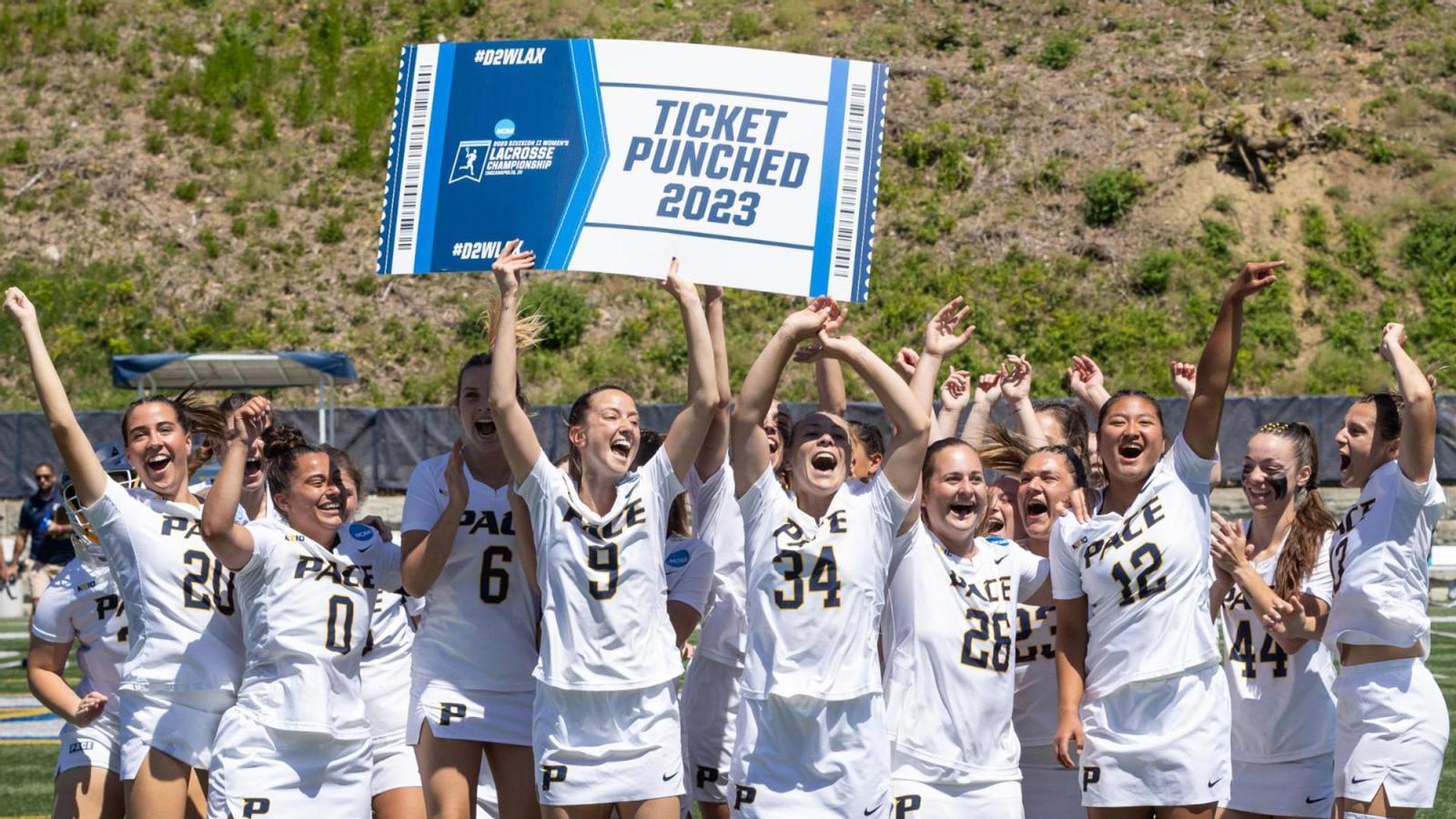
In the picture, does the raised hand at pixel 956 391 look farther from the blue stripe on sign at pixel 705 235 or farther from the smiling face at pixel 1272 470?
the blue stripe on sign at pixel 705 235

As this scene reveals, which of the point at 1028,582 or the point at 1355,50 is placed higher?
the point at 1355,50

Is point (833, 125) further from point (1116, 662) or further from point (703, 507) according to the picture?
point (1116, 662)

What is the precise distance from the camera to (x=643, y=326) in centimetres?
2772

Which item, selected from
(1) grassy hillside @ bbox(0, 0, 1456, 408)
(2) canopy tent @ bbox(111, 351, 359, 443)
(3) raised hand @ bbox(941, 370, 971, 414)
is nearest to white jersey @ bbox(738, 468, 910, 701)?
(3) raised hand @ bbox(941, 370, 971, 414)

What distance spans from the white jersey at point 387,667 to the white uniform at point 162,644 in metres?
0.58

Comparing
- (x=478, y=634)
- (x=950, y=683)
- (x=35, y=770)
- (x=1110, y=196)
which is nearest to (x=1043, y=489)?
(x=950, y=683)

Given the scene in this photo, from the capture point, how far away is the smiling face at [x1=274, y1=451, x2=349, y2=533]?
5.39m

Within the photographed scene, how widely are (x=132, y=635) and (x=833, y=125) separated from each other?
2850mm

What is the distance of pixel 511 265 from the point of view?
509 cm

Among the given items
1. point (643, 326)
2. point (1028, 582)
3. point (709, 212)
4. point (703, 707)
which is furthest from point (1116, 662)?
point (643, 326)

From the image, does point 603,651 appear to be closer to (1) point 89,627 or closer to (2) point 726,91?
(2) point 726,91

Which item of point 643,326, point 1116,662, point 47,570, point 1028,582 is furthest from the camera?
point 643,326

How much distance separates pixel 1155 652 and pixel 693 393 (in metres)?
1.65

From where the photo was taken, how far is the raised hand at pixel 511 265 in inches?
197
